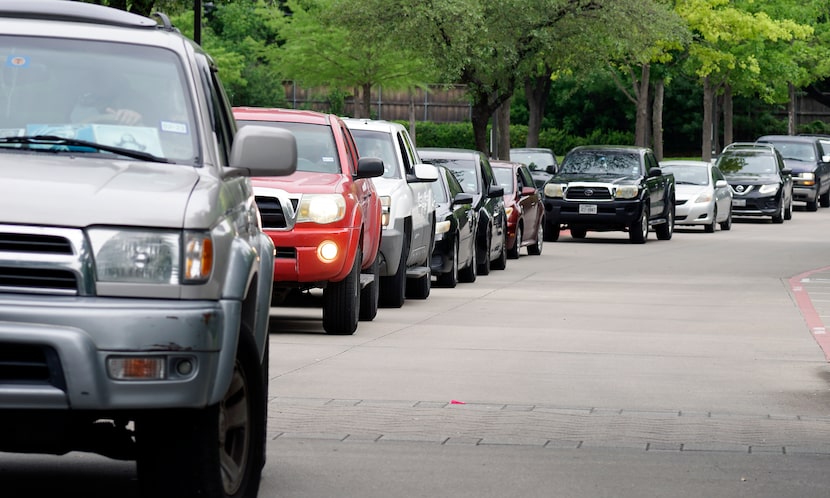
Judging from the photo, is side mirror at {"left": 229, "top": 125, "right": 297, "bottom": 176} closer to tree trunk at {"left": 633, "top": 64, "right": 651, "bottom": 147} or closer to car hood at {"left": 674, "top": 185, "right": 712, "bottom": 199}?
car hood at {"left": 674, "top": 185, "right": 712, "bottom": 199}

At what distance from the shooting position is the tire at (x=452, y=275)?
20.0m

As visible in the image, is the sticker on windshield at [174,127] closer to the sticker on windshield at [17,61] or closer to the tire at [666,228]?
the sticker on windshield at [17,61]

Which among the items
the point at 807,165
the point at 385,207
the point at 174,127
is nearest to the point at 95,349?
the point at 174,127

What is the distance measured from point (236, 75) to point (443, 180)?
39453mm

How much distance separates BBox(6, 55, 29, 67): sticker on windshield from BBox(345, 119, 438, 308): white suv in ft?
30.6

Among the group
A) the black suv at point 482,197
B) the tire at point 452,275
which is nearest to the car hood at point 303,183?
the tire at point 452,275

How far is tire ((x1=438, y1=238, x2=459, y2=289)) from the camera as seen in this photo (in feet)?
65.5

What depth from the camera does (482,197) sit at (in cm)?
2245

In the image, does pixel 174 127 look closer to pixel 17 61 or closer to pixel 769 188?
pixel 17 61

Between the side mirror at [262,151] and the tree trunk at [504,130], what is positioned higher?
the side mirror at [262,151]

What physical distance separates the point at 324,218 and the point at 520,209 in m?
12.9

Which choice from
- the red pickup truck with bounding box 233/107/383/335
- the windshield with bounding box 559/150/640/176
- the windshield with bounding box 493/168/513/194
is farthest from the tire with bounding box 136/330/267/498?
the windshield with bounding box 559/150/640/176

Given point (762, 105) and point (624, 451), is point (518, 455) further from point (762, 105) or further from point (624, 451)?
point (762, 105)

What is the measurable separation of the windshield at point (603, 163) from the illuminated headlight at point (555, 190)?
786 mm
